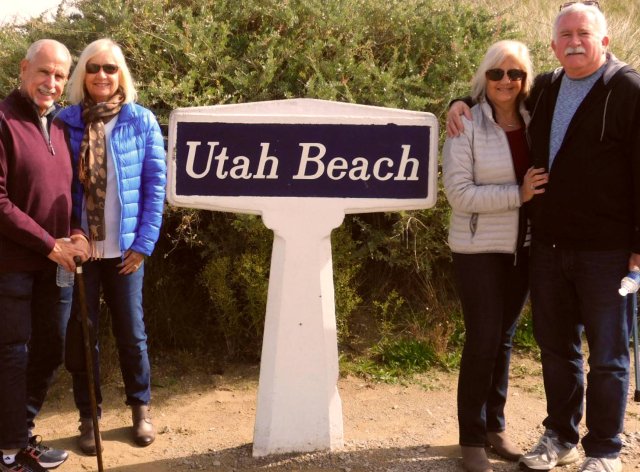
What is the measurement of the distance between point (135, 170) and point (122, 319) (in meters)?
0.75

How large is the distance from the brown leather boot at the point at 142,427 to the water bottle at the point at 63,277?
2.82 feet

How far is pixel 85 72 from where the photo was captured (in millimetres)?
3922

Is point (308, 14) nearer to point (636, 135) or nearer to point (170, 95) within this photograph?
point (170, 95)

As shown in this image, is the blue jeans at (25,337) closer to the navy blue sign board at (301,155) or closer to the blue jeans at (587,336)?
the navy blue sign board at (301,155)

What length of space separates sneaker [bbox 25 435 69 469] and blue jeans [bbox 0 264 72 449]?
97 mm

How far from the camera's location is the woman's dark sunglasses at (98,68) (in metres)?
3.89

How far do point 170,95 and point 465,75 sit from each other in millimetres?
2113

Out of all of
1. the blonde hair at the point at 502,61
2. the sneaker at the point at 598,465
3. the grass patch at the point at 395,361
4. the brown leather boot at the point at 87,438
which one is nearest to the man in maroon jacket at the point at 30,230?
the brown leather boot at the point at 87,438

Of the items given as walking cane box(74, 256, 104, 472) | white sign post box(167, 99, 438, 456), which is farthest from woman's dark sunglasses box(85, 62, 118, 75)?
walking cane box(74, 256, 104, 472)

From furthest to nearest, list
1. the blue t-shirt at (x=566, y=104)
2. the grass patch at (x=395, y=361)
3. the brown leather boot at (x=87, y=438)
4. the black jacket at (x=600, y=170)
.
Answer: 1. the grass patch at (x=395, y=361)
2. the brown leather boot at (x=87, y=438)
3. the blue t-shirt at (x=566, y=104)
4. the black jacket at (x=600, y=170)

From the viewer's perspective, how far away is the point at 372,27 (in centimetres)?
623

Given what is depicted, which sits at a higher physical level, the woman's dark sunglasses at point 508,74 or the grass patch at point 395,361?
the woman's dark sunglasses at point 508,74

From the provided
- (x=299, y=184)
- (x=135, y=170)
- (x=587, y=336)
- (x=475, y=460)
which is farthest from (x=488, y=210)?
(x=135, y=170)

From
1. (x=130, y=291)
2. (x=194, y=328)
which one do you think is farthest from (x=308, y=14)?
(x=130, y=291)
